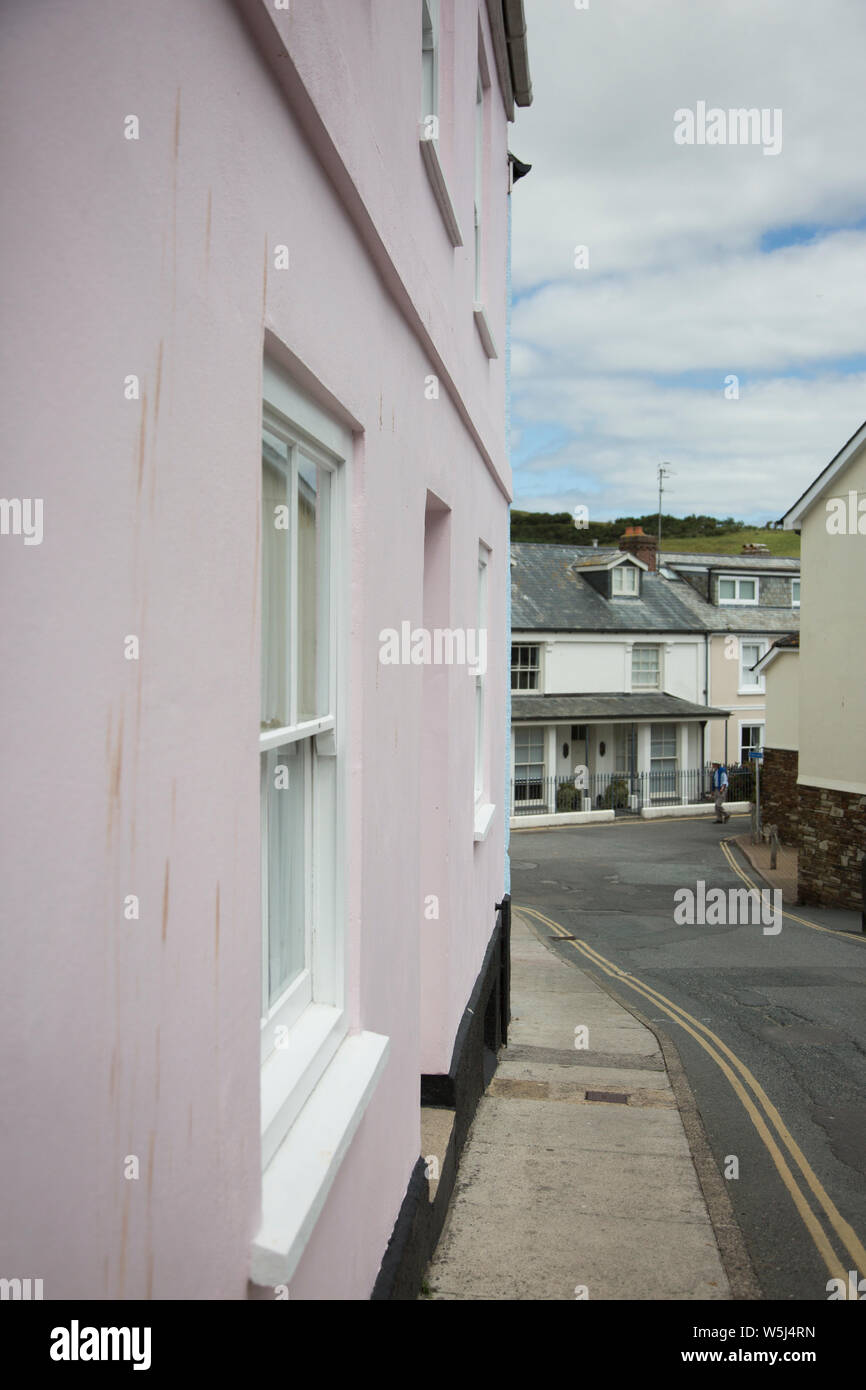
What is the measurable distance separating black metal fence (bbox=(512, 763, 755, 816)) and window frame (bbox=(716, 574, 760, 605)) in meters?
7.16

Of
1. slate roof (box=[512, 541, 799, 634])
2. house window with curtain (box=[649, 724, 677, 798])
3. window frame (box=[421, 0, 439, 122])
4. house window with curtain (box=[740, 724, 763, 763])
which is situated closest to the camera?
window frame (box=[421, 0, 439, 122])

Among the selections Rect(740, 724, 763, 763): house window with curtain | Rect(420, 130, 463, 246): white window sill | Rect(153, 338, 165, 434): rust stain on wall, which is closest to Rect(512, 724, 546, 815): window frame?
Rect(740, 724, 763, 763): house window with curtain

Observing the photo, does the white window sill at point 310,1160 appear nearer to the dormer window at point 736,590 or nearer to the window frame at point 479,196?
the window frame at point 479,196

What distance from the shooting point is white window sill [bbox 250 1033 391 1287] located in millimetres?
2152

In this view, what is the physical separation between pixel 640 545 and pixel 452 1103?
38072 millimetres

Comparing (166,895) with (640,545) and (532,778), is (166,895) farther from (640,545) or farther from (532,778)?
(640,545)

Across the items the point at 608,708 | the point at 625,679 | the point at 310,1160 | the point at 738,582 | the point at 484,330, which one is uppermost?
the point at 738,582

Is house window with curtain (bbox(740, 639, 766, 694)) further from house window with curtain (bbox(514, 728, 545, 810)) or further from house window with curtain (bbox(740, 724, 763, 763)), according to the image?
house window with curtain (bbox(514, 728, 545, 810))

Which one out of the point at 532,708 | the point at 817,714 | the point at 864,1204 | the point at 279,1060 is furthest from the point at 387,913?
the point at 532,708

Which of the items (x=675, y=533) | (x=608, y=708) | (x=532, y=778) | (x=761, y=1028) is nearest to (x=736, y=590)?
(x=608, y=708)

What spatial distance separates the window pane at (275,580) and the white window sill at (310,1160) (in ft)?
3.18

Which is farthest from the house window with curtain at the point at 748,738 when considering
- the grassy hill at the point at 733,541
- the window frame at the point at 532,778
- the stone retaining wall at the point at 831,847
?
the grassy hill at the point at 733,541

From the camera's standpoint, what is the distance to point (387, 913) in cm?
385

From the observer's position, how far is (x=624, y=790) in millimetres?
35125
